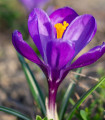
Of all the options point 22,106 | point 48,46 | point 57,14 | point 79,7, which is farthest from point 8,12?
point 48,46

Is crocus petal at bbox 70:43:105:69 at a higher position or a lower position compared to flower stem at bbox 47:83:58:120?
higher

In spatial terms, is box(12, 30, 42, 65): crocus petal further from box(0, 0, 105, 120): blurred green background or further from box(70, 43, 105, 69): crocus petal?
box(0, 0, 105, 120): blurred green background

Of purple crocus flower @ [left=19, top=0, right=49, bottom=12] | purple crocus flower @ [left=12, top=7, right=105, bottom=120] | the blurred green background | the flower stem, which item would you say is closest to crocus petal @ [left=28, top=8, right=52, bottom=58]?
purple crocus flower @ [left=12, top=7, right=105, bottom=120]

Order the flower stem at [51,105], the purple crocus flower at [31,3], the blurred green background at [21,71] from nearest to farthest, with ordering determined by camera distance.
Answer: the flower stem at [51,105]
the blurred green background at [21,71]
the purple crocus flower at [31,3]

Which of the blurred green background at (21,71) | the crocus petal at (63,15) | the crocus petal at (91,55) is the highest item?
the crocus petal at (63,15)

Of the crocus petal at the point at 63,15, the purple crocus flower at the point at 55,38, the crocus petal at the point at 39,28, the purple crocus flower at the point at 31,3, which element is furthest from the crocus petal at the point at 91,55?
the purple crocus flower at the point at 31,3

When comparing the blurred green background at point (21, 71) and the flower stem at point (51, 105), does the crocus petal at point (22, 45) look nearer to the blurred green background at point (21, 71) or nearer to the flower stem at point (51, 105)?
the flower stem at point (51, 105)

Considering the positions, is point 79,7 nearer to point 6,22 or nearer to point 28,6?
point 28,6
